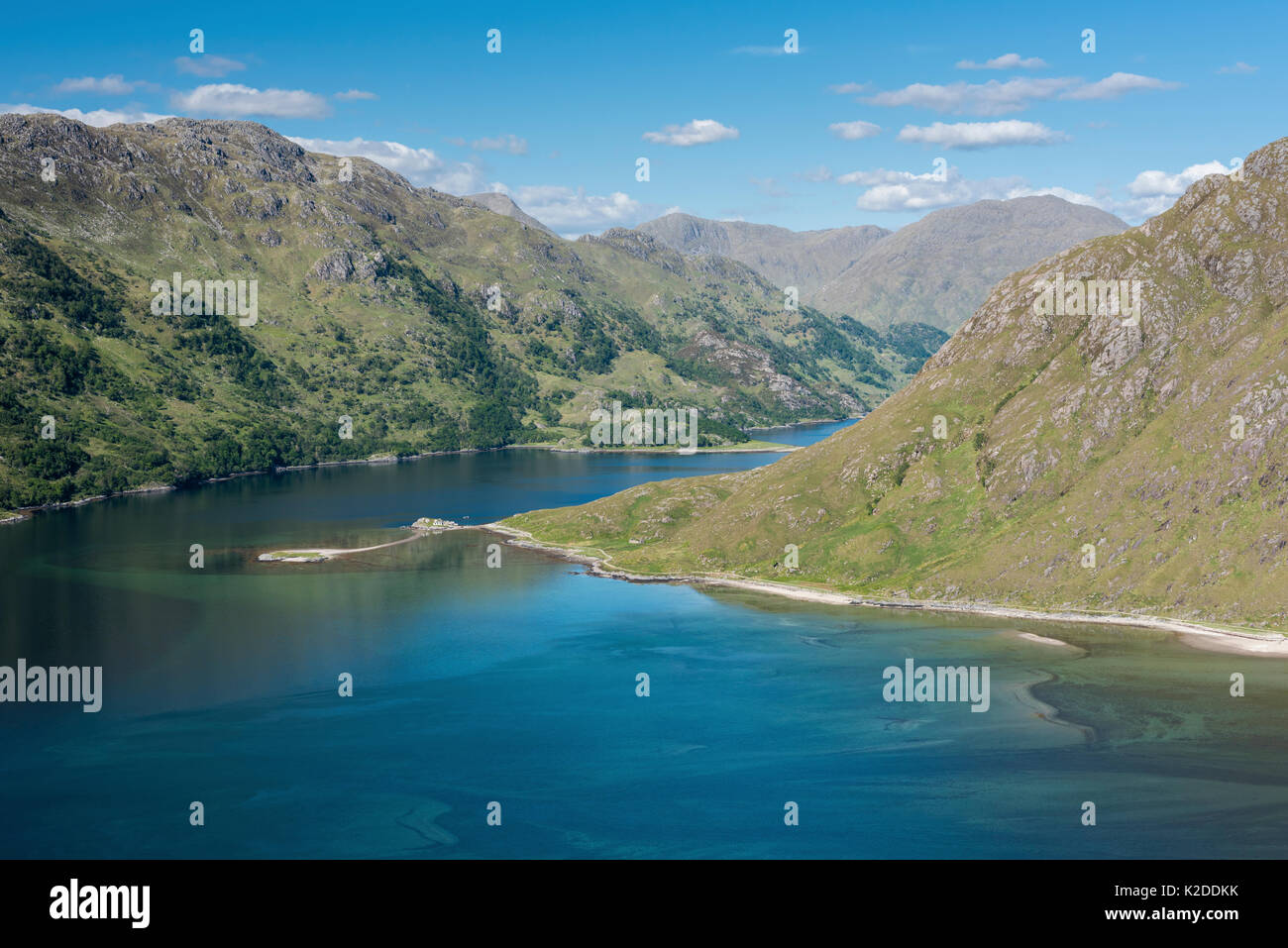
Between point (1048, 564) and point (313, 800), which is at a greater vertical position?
point (1048, 564)

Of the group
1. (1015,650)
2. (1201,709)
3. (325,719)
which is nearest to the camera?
(1201,709)

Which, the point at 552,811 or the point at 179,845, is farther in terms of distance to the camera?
the point at 552,811
